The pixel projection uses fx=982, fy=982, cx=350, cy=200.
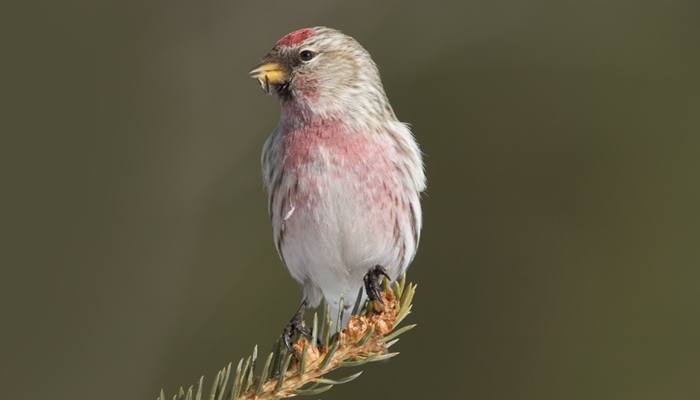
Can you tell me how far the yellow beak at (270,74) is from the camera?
9.70 feet

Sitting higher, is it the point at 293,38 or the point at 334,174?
the point at 293,38

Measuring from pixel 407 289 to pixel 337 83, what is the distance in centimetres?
100

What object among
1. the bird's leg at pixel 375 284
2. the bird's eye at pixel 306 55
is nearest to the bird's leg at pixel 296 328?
the bird's leg at pixel 375 284

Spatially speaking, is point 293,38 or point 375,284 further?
point 293,38

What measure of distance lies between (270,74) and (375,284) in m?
0.82

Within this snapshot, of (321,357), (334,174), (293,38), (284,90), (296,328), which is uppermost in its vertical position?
(293,38)

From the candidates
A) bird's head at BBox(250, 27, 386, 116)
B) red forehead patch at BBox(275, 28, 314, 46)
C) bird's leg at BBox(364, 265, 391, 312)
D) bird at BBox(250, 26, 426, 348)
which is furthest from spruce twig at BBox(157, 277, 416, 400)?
red forehead patch at BBox(275, 28, 314, 46)

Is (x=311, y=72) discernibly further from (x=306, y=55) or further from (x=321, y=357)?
(x=321, y=357)

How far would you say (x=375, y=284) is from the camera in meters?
2.49

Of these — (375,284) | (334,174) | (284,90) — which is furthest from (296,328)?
(284,90)

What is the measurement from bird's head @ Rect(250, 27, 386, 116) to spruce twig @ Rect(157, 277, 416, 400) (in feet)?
3.04

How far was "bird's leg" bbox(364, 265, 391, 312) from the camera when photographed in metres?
2.29

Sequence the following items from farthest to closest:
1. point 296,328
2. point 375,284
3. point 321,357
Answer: point 296,328
point 375,284
point 321,357

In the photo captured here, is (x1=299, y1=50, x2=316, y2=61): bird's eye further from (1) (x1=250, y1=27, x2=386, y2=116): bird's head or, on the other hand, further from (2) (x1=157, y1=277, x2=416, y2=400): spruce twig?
(2) (x1=157, y1=277, x2=416, y2=400): spruce twig
